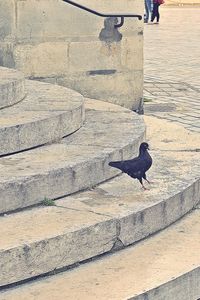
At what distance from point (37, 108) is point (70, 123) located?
349mm

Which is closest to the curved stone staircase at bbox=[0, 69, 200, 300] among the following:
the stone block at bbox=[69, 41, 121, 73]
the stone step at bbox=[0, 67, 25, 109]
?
the stone step at bbox=[0, 67, 25, 109]

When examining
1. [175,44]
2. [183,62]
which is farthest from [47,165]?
[175,44]

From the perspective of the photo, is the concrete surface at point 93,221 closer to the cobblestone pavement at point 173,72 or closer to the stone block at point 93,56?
the stone block at point 93,56

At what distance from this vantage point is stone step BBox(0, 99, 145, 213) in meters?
5.21

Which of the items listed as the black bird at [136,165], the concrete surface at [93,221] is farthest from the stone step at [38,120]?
the black bird at [136,165]

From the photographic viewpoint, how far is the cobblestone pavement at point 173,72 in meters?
10.5

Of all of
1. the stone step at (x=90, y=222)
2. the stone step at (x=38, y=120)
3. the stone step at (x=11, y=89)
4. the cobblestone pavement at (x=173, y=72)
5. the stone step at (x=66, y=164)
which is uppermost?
the stone step at (x=11, y=89)

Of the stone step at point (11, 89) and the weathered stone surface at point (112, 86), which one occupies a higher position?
the stone step at point (11, 89)

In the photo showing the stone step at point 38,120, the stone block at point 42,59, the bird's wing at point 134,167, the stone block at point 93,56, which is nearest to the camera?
the bird's wing at point 134,167

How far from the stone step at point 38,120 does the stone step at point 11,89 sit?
62 mm

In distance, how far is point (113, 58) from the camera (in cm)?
938

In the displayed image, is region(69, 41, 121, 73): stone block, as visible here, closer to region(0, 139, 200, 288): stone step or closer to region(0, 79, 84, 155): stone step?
region(0, 79, 84, 155): stone step

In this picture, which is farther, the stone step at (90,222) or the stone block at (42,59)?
the stone block at (42,59)

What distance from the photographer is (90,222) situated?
5.03m
